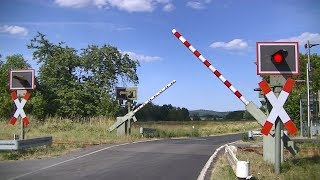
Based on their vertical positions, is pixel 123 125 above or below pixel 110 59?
below

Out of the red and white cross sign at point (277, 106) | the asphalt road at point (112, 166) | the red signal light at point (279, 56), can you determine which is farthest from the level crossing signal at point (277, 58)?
the asphalt road at point (112, 166)

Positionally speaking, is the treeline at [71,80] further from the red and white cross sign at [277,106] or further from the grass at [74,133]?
the red and white cross sign at [277,106]

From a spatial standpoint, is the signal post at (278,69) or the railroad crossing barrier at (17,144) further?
the railroad crossing barrier at (17,144)

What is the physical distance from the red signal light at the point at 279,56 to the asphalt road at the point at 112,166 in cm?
343

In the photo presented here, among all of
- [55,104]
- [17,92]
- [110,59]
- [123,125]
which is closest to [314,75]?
[110,59]

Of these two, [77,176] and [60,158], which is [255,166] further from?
[60,158]

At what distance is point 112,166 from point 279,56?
5.70 meters

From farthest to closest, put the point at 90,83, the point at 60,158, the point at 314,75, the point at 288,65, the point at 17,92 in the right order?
1. the point at 314,75
2. the point at 90,83
3. the point at 17,92
4. the point at 60,158
5. the point at 288,65

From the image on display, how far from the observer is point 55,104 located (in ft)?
180

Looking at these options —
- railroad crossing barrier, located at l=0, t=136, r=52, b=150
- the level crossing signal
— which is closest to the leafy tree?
railroad crossing barrier, located at l=0, t=136, r=52, b=150

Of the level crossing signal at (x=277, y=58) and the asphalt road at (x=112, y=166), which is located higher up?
the level crossing signal at (x=277, y=58)

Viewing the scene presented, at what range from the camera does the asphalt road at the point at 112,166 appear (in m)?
11.7

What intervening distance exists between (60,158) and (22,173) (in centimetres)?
384

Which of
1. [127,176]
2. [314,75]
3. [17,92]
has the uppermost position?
[314,75]
